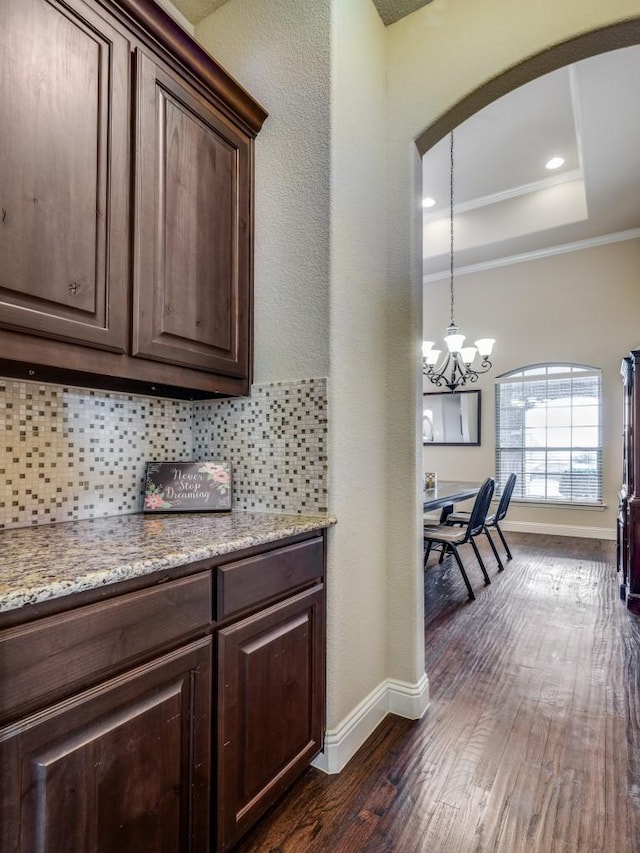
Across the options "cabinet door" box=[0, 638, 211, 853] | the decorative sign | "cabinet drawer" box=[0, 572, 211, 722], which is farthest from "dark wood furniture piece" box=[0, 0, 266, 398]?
"cabinet door" box=[0, 638, 211, 853]

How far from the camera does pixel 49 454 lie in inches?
57.6

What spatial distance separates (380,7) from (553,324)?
4769 mm

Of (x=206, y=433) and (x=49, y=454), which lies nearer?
(x=49, y=454)

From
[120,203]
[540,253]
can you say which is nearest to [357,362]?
[120,203]

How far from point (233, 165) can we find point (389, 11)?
1077 mm

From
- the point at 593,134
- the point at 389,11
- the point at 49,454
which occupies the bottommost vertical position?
the point at 49,454

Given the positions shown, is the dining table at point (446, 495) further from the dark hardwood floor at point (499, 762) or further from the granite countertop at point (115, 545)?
the granite countertop at point (115, 545)

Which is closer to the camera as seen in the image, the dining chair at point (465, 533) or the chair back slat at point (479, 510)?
the dining chair at point (465, 533)

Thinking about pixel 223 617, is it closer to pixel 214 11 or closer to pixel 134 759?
pixel 134 759

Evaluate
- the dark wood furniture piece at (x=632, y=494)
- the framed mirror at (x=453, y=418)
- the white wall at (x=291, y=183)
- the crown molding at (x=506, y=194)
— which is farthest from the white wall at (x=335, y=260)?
the framed mirror at (x=453, y=418)

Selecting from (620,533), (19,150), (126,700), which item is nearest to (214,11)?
(19,150)

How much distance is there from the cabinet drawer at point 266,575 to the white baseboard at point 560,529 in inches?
206

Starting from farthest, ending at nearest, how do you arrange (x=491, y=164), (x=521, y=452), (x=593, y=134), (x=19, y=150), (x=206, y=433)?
(x=521, y=452)
(x=491, y=164)
(x=593, y=134)
(x=206, y=433)
(x=19, y=150)

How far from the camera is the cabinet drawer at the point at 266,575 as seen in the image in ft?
3.92
